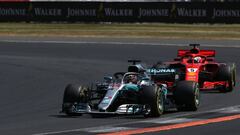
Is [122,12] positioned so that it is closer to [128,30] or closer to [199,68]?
[128,30]

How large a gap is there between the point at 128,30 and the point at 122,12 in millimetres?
3917

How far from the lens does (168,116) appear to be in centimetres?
1371

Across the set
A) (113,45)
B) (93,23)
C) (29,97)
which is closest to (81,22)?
(93,23)

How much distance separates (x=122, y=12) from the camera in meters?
51.5

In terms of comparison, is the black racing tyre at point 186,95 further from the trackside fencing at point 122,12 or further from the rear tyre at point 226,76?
the trackside fencing at point 122,12

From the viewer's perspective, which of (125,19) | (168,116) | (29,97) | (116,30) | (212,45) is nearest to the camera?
(168,116)

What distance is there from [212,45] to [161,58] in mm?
7476

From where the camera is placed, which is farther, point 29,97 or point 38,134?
point 29,97

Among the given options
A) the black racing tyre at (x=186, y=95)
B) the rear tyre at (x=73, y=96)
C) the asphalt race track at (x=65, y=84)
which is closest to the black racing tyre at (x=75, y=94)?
the rear tyre at (x=73, y=96)

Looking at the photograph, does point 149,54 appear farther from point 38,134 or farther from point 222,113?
point 38,134

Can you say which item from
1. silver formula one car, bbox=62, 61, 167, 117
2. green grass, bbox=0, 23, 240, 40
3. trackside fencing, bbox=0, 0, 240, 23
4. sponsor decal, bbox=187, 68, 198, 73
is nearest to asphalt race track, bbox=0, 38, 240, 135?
silver formula one car, bbox=62, 61, 167, 117

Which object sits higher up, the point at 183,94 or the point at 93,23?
the point at 93,23

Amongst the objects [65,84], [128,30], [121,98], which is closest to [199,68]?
[65,84]

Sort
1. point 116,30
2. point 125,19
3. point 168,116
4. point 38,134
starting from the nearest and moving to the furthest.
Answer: point 38,134
point 168,116
point 116,30
point 125,19
